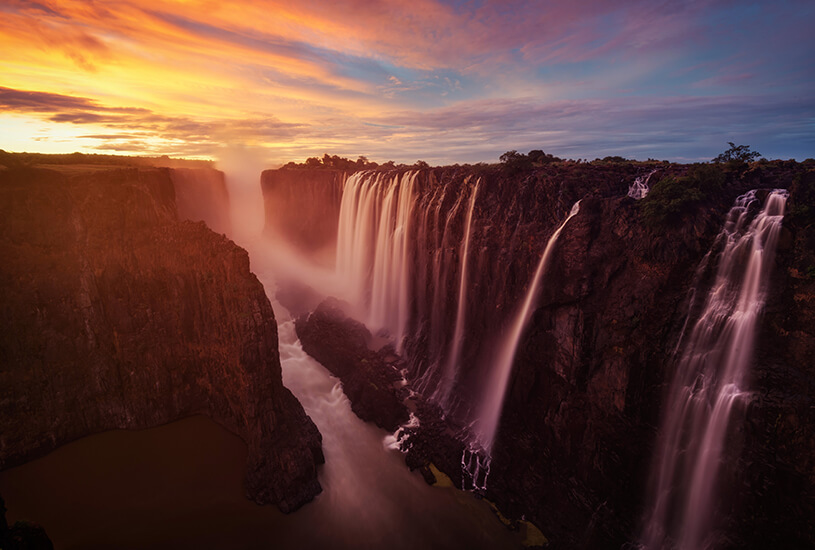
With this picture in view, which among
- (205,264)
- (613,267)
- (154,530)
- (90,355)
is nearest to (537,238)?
(613,267)

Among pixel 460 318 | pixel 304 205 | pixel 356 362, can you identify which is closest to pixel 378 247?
pixel 356 362

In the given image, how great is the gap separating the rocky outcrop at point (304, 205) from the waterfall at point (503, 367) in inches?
1309

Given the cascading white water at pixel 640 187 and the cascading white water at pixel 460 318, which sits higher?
the cascading white water at pixel 640 187

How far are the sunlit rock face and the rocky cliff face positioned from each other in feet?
29.0

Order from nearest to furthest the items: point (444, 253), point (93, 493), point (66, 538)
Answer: point (66, 538) < point (93, 493) < point (444, 253)

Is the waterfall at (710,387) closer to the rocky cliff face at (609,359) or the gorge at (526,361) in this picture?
the gorge at (526,361)

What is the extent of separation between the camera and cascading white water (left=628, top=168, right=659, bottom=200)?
825 inches

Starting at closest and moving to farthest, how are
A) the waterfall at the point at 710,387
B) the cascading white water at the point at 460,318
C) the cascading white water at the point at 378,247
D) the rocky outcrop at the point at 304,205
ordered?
the waterfall at the point at 710,387 < the cascading white water at the point at 460,318 < the cascading white water at the point at 378,247 < the rocky outcrop at the point at 304,205

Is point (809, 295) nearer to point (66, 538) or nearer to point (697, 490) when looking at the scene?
point (697, 490)

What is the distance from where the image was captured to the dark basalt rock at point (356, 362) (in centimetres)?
2475

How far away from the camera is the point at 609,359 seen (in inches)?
688

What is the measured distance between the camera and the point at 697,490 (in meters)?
14.9

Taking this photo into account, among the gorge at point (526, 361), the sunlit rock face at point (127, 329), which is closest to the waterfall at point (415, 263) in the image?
the gorge at point (526, 361)

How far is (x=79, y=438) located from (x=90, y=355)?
413 centimetres
